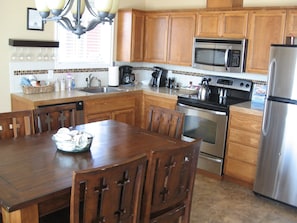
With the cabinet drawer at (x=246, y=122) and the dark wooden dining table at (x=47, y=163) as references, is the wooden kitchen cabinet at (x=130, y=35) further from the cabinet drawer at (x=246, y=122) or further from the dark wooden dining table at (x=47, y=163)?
the dark wooden dining table at (x=47, y=163)

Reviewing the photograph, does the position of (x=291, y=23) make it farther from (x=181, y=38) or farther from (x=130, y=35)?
(x=130, y=35)

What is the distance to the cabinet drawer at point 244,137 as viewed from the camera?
388cm

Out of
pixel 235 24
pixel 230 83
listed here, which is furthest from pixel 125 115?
pixel 235 24

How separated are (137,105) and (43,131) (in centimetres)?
212

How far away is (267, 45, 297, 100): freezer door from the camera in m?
3.31

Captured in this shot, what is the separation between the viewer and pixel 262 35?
3.99 metres

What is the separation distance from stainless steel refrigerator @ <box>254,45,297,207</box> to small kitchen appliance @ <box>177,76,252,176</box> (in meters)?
0.61

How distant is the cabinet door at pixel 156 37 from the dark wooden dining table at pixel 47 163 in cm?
220

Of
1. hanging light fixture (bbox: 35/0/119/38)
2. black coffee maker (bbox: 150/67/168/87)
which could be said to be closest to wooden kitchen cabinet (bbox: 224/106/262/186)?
black coffee maker (bbox: 150/67/168/87)

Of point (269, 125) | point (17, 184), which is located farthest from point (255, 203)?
point (17, 184)

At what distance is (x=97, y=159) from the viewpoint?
2295 millimetres

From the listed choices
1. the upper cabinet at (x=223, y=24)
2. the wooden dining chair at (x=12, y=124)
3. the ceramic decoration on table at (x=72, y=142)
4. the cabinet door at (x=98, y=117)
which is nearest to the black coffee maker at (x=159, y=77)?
→ the upper cabinet at (x=223, y=24)

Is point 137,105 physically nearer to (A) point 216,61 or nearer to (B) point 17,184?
(A) point 216,61

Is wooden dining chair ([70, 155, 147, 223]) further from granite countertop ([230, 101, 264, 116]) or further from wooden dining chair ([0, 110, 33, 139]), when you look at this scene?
granite countertop ([230, 101, 264, 116])
